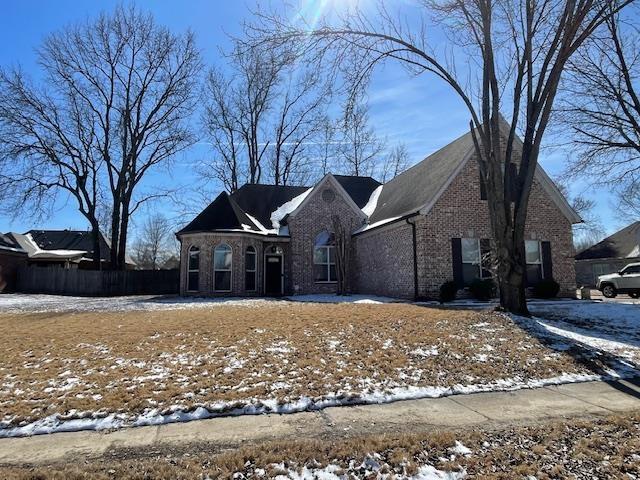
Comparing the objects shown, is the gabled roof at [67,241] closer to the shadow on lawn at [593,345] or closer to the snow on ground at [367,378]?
the snow on ground at [367,378]

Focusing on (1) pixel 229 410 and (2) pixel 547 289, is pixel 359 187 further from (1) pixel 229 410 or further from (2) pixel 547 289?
(1) pixel 229 410

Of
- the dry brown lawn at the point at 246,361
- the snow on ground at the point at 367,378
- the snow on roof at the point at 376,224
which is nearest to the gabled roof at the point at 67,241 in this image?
the snow on roof at the point at 376,224

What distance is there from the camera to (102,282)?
25750 millimetres

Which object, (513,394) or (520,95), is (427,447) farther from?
(520,95)

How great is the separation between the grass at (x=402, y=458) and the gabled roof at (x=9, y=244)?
3037 cm

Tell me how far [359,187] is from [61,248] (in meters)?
30.7

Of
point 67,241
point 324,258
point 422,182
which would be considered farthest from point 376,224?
point 67,241

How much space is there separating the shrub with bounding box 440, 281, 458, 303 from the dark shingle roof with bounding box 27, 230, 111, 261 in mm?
34858

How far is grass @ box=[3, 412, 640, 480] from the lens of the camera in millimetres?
3262

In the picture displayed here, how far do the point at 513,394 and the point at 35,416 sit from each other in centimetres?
551

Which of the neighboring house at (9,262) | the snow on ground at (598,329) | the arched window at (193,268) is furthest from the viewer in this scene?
Result: the neighboring house at (9,262)

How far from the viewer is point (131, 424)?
4.31 m

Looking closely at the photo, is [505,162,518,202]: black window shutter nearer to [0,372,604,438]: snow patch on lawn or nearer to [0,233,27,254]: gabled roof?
[0,372,604,438]: snow patch on lawn

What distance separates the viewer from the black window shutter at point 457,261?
Result: 51.2 feet
